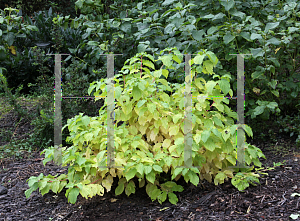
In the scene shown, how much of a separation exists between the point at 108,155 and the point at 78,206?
500 mm

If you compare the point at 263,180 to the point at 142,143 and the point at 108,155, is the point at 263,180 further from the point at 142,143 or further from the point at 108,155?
the point at 108,155

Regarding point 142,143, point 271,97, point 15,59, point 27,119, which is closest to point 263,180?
point 142,143

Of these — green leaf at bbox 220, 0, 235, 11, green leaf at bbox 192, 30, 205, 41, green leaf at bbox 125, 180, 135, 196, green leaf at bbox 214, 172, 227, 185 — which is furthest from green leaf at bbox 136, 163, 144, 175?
green leaf at bbox 220, 0, 235, 11

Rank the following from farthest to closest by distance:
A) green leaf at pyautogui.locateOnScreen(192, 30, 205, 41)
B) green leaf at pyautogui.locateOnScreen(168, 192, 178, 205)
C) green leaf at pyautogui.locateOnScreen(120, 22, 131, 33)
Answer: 1. green leaf at pyautogui.locateOnScreen(120, 22, 131, 33)
2. green leaf at pyautogui.locateOnScreen(192, 30, 205, 41)
3. green leaf at pyautogui.locateOnScreen(168, 192, 178, 205)

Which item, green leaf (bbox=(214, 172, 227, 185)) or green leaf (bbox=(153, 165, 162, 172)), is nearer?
green leaf (bbox=(153, 165, 162, 172))

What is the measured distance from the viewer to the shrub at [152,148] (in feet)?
6.52

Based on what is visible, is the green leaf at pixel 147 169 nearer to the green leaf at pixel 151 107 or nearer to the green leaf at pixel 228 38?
the green leaf at pixel 151 107

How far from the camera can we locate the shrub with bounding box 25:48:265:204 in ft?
6.52

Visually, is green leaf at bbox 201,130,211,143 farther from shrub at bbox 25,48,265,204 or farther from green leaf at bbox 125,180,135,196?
green leaf at bbox 125,180,135,196

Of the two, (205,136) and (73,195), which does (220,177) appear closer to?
(205,136)

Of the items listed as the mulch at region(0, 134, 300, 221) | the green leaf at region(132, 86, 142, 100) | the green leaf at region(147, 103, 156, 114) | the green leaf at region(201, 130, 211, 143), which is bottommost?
the mulch at region(0, 134, 300, 221)

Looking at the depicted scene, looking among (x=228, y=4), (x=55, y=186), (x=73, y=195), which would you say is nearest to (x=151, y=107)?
(x=73, y=195)

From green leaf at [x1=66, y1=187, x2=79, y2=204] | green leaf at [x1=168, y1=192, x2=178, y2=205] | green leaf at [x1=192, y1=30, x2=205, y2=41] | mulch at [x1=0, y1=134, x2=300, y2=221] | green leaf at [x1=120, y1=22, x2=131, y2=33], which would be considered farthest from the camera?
green leaf at [x1=120, y1=22, x2=131, y2=33]

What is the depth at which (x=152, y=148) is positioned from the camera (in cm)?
233
